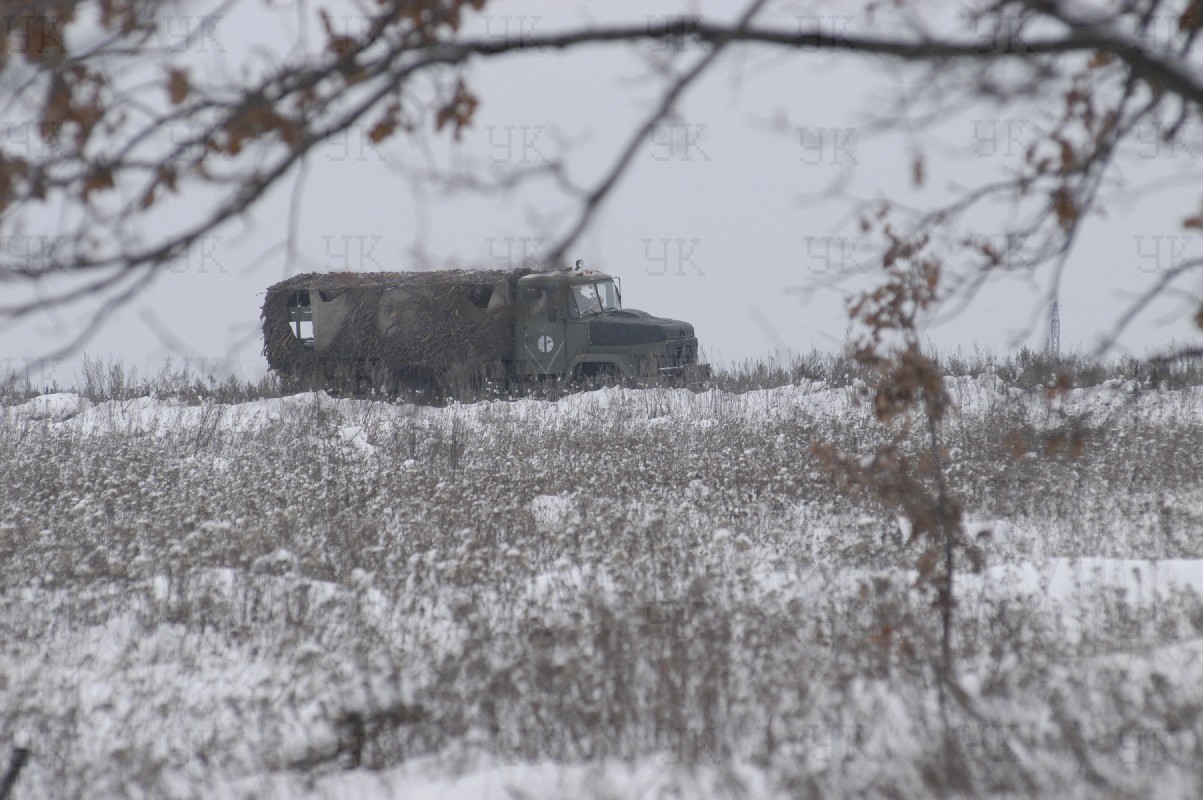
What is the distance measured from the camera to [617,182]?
11.0ft

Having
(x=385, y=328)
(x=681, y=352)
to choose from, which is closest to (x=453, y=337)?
(x=385, y=328)

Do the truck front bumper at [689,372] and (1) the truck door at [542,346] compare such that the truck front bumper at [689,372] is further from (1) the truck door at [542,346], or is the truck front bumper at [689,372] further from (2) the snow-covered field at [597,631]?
(2) the snow-covered field at [597,631]

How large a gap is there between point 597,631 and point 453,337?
14885mm

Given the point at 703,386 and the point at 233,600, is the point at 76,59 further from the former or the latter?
the point at 703,386

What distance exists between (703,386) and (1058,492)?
953cm

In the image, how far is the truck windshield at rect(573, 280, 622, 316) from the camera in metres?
19.0

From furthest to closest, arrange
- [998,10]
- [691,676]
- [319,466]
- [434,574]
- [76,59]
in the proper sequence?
[319,466] < [434,574] < [691,676] < [998,10] < [76,59]

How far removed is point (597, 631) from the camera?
5.02m

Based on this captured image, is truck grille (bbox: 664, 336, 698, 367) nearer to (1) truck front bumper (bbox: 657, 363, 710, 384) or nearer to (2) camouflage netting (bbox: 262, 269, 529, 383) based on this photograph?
(1) truck front bumper (bbox: 657, 363, 710, 384)

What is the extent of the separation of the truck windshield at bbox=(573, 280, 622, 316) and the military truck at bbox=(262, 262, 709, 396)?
0.06 feet

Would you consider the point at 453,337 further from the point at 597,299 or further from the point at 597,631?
the point at 597,631

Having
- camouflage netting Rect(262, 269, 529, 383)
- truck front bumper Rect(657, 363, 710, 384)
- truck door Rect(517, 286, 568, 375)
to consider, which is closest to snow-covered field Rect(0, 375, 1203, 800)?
truck front bumper Rect(657, 363, 710, 384)

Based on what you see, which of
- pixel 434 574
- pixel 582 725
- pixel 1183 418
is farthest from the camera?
pixel 1183 418

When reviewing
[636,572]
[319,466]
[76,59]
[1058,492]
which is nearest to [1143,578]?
[1058,492]
